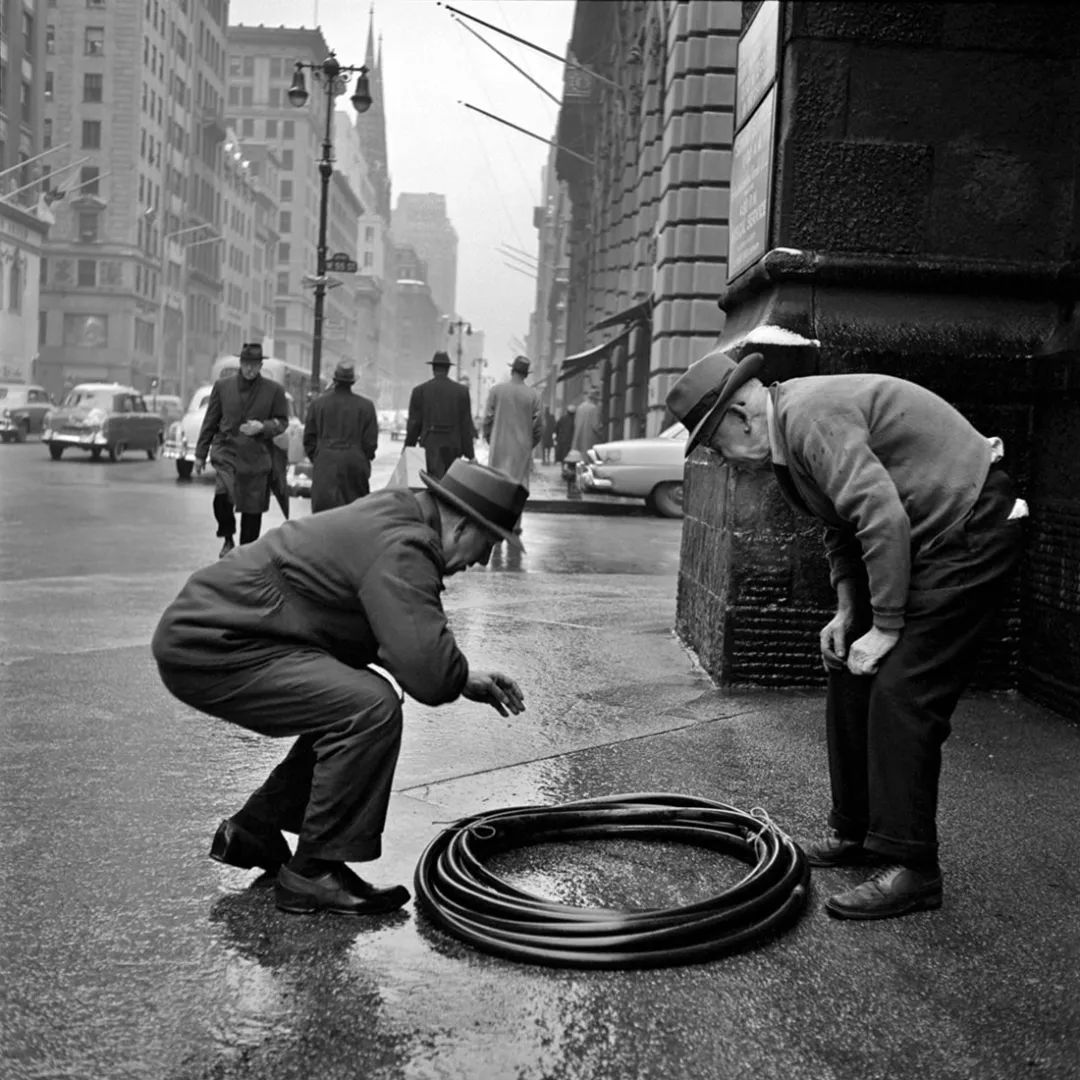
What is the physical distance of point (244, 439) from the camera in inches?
465

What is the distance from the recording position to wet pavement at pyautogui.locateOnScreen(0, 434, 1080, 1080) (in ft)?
9.80

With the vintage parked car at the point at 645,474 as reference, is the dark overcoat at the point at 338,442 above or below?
above

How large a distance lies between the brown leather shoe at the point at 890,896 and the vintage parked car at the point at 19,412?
44316 mm

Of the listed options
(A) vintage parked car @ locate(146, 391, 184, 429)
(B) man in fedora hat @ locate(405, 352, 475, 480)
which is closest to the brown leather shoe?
(B) man in fedora hat @ locate(405, 352, 475, 480)

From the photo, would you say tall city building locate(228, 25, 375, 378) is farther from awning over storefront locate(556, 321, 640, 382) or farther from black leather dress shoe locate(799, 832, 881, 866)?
black leather dress shoe locate(799, 832, 881, 866)

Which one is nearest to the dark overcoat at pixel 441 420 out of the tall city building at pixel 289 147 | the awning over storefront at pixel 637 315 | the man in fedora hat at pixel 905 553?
the man in fedora hat at pixel 905 553

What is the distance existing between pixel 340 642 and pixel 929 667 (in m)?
1.58

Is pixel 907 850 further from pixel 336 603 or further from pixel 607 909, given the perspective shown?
pixel 336 603

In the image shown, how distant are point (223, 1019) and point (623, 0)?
42.6 m

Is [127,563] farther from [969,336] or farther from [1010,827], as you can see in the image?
[1010,827]

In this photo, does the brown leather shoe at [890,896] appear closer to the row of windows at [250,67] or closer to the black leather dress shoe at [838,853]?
the black leather dress shoe at [838,853]

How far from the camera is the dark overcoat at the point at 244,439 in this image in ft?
38.6

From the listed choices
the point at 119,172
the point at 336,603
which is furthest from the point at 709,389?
the point at 119,172

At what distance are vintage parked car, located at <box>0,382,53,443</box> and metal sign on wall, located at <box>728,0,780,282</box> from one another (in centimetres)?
4025
